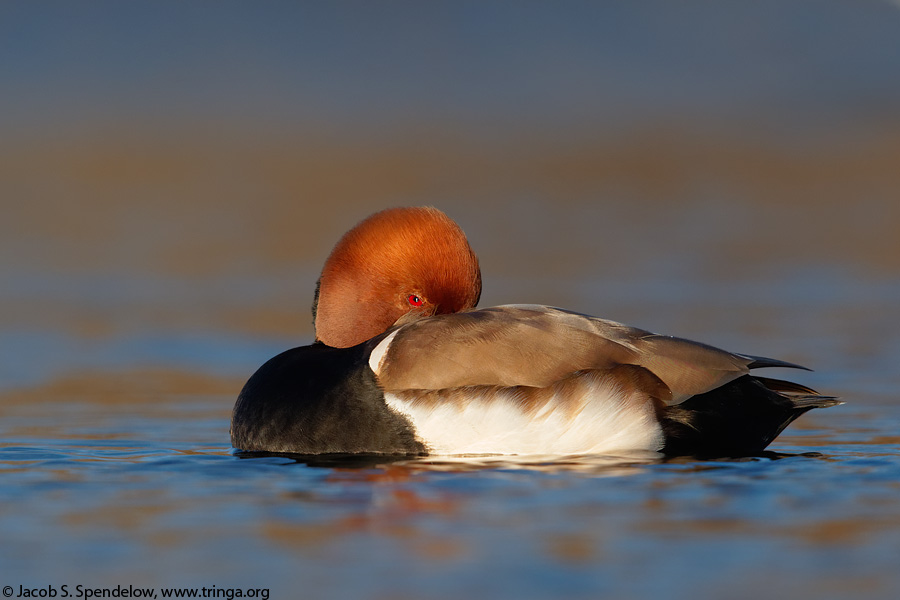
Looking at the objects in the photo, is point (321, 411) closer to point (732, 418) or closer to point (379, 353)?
point (379, 353)

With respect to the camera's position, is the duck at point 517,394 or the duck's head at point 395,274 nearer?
the duck at point 517,394

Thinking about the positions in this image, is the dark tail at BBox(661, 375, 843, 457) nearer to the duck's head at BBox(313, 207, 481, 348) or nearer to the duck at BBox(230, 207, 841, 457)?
the duck at BBox(230, 207, 841, 457)

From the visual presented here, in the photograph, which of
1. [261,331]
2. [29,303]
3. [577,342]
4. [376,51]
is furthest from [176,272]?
[376,51]

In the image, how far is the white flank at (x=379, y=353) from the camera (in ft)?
20.6

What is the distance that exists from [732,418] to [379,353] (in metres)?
1.58

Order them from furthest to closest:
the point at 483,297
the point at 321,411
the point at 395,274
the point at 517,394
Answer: the point at 483,297
the point at 395,274
the point at 321,411
the point at 517,394

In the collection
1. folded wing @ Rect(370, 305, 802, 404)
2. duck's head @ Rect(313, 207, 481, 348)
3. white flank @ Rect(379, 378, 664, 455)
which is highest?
duck's head @ Rect(313, 207, 481, 348)

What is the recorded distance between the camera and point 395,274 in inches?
265

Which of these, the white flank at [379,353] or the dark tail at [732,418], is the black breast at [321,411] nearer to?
the white flank at [379,353]

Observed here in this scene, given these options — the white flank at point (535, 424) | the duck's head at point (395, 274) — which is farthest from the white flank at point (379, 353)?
the duck's head at point (395, 274)

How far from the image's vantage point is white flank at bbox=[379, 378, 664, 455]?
20.2 feet

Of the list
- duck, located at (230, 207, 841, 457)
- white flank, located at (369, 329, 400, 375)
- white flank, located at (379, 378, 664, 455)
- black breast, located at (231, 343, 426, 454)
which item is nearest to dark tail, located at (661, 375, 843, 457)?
duck, located at (230, 207, 841, 457)

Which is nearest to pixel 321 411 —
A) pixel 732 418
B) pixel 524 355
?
pixel 524 355

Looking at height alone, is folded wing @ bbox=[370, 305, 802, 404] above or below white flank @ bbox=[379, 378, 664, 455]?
above
